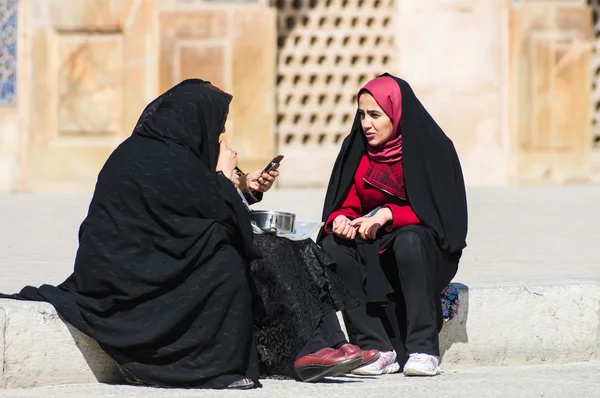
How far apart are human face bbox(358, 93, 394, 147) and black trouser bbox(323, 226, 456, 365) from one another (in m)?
0.34

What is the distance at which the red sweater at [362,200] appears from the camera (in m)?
4.49

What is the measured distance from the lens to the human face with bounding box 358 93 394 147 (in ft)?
14.6

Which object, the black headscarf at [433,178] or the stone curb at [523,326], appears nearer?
the black headscarf at [433,178]

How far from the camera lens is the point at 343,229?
14.4ft

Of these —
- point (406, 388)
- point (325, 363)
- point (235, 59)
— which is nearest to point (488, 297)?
point (406, 388)

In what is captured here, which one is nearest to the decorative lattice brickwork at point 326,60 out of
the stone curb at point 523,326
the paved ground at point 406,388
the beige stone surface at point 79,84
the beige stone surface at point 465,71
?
the beige stone surface at point 465,71

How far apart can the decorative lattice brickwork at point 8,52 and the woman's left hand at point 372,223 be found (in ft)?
21.3

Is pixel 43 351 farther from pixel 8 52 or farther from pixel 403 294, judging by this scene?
pixel 8 52

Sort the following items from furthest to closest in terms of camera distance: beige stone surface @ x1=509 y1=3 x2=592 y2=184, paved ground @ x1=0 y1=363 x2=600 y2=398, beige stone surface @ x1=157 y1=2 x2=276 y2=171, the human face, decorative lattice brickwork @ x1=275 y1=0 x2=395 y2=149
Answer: decorative lattice brickwork @ x1=275 y1=0 x2=395 y2=149
beige stone surface @ x1=509 y1=3 x2=592 y2=184
beige stone surface @ x1=157 y1=2 x2=276 y2=171
the human face
paved ground @ x1=0 y1=363 x2=600 y2=398

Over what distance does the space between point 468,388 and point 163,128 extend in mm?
1279

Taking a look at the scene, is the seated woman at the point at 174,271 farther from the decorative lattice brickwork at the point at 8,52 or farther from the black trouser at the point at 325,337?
the decorative lattice brickwork at the point at 8,52

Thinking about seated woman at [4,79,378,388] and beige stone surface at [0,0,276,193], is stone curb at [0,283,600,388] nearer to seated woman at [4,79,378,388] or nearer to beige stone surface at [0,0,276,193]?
seated woman at [4,79,378,388]

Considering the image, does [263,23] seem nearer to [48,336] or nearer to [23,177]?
[23,177]

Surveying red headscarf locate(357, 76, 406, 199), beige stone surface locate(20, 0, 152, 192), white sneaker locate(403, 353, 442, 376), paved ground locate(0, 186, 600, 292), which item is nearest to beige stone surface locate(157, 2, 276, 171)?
beige stone surface locate(20, 0, 152, 192)
